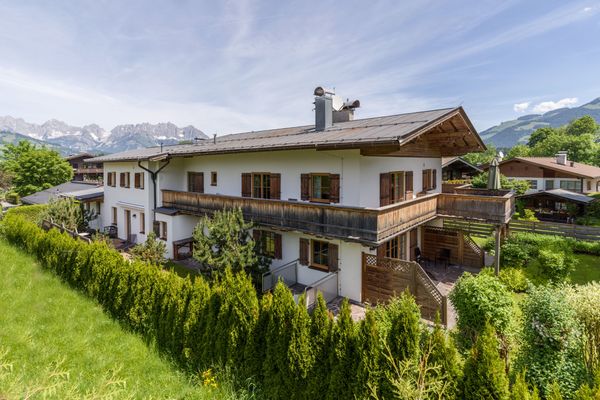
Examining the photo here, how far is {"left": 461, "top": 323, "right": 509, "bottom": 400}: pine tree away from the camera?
456 cm

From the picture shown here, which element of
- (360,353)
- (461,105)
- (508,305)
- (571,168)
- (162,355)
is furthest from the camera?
(571,168)

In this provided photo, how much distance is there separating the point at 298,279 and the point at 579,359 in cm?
952

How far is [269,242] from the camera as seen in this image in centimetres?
1490

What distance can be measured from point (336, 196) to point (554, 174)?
1484 inches

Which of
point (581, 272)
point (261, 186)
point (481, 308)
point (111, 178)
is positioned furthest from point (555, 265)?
point (111, 178)

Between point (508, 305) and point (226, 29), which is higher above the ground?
point (226, 29)

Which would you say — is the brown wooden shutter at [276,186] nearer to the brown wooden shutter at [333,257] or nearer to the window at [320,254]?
the window at [320,254]

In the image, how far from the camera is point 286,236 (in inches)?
553

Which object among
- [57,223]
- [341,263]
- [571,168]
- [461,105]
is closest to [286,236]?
[341,263]

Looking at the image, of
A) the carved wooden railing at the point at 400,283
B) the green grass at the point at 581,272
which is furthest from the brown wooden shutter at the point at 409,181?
the green grass at the point at 581,272

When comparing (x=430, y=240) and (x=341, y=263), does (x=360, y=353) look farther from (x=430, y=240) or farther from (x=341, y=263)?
(x=430, y=240)

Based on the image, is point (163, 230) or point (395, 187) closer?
point (395, 187)

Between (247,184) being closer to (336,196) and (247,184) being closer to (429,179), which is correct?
(336,196)

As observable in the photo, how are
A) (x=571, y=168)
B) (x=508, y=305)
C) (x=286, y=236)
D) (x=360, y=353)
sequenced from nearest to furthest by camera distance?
(x=360, y=353), (x=508, y=305), (x=286, y=236), (x=571, y=168)
